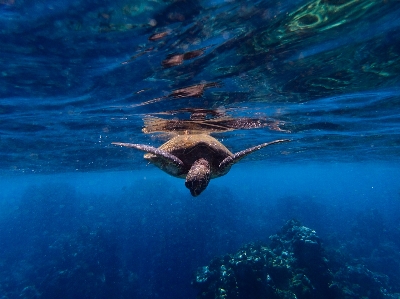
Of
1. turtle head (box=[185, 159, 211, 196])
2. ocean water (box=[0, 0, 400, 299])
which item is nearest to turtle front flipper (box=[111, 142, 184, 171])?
turtle head (box=[185, 159, 211, 196])

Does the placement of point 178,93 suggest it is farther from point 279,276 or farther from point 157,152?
point 279,276

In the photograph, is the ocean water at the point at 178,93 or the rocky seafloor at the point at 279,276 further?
the rocky seafloor at the point at 279,276

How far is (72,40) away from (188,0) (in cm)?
367

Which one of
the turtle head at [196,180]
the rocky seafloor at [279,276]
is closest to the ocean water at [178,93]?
the rocky seafloor at [279,276]

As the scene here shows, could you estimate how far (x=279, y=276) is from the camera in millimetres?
14297

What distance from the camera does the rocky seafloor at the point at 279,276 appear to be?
13.4 metres

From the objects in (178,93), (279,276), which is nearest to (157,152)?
(178,93)

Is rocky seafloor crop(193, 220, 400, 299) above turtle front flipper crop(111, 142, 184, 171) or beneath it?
beneath

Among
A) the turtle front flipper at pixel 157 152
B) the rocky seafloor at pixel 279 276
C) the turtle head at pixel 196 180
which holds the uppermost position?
the turtle front flipper at pixel 157 152

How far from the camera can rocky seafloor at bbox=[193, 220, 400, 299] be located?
1340 cm

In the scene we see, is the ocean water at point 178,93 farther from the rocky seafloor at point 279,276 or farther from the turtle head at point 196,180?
the turtle head at point 196,180

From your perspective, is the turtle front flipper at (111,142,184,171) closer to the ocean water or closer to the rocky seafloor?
the ocean water

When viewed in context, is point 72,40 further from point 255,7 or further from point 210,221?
point 210,221

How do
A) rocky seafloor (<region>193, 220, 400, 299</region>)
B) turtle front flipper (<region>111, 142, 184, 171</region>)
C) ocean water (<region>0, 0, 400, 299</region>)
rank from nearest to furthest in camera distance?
turtle front flipper (<region>111, 142, 184, 171</region>) < ocean water (<region>0, 0, 400, 299</region>) < rocky seafloor (<region>193, 220, 400, 299</region>)
